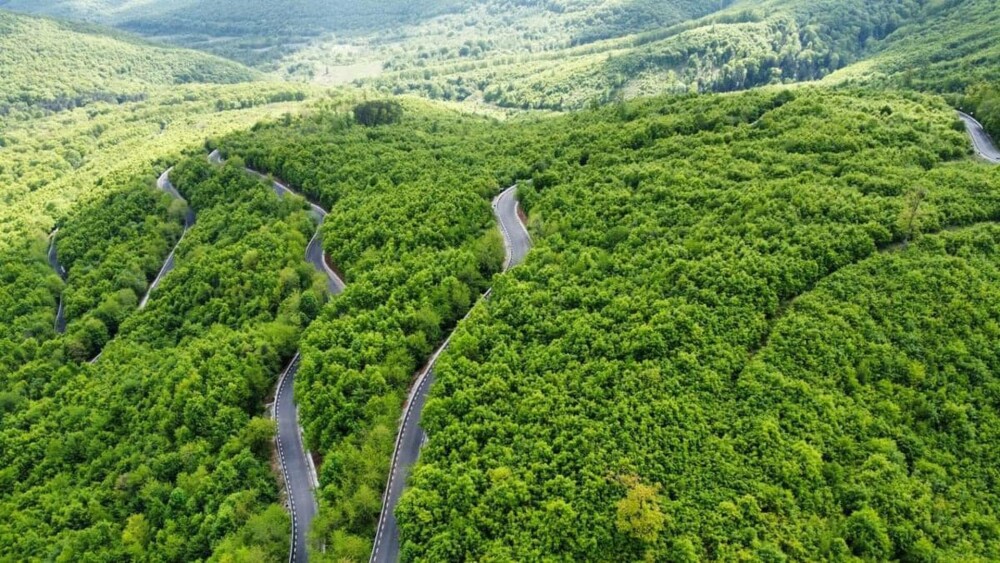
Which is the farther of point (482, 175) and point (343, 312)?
point (482, 175)

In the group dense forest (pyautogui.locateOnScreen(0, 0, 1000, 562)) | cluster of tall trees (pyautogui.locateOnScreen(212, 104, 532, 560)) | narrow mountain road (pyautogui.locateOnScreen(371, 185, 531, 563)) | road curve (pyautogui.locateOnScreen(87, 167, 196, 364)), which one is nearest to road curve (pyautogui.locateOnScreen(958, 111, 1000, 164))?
dense forest (pyautogui.locateOnScreen(0, 0, 1000, 562))

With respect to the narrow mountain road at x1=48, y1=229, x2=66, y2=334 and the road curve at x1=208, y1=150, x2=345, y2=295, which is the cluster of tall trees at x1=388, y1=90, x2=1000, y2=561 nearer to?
the road curve at x1=208, y1=150, x2=345, y2=295

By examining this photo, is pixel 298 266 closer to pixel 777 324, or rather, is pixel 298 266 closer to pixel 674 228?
pixel 674 228

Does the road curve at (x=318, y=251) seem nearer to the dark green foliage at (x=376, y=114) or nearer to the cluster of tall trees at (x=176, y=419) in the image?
the cluster of tall trees at (x=176, y=419)

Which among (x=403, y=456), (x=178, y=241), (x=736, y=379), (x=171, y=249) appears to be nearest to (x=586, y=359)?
(x=736, y=379)

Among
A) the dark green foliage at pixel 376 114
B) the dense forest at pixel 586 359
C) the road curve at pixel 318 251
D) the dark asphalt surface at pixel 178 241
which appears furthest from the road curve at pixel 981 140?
the dark asphalt surface at pixel 178 241

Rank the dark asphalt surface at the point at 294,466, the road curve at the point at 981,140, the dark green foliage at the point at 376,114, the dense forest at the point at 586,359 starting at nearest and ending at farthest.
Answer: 1. the dense forest at the point at 586,359
2. the dark asphalt surface at the point at 294,466
3. the road curve at the point at 981,140
4. the dark green foliage at the point at 376,114

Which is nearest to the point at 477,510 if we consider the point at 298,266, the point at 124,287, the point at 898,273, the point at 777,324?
the point at 777,324
